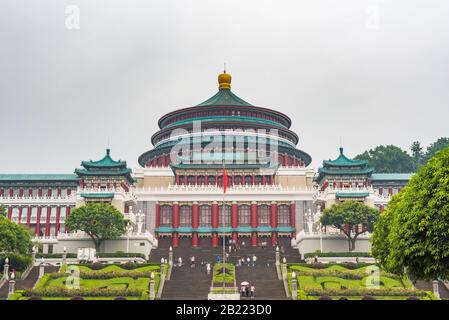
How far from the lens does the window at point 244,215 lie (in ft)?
253

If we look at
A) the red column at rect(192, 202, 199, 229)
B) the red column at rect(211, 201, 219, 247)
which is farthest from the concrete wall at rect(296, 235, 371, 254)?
the red column at rect(192, 202, 199, 229)

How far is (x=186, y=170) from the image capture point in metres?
81.9

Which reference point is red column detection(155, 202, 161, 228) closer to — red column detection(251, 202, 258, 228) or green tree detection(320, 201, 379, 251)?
red column detection(251, 202, 258, 228)

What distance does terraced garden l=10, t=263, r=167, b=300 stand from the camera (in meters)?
46.3

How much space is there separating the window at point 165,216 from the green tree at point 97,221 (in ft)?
33.1

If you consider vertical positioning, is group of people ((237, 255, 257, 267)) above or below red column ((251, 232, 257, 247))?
below

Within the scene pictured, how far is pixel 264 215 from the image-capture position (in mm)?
77688

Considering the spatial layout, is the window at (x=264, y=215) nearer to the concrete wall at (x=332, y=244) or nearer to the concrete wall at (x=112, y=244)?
the concrete wall at (x=332, y=244)

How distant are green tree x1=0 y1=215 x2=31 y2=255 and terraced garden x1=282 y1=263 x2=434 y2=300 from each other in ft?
85.2

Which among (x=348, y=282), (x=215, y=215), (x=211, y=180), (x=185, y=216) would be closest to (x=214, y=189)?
(x=215, y=215)

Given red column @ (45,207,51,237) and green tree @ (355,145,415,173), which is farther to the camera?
green tree @ (355,145,415,173)

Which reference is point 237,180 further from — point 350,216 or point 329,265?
point 329,265
